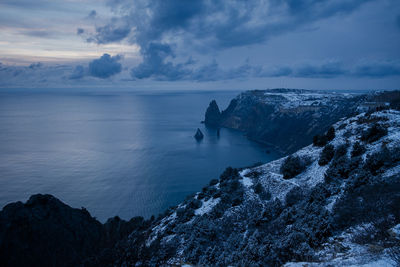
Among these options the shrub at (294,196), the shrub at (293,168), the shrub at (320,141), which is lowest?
the shrub at (294,196)

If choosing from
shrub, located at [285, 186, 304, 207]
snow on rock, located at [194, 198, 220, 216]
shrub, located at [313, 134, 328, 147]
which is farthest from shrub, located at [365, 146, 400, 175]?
snow on rock, located at [194, 198, 220, 216]

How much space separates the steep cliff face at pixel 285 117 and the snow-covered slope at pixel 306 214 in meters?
63.6

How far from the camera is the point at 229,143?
106 m

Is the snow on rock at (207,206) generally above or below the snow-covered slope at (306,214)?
below

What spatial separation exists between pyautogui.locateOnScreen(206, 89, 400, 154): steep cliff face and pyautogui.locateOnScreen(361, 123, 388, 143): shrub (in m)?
61.1

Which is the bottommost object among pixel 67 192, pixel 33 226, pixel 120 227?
pixel 67 192

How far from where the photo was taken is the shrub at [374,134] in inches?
846

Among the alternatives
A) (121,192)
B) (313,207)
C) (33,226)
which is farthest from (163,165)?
(313,207)

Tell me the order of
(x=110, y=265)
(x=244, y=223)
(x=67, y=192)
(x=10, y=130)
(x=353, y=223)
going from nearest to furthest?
(x=353, y=223) → (x=110, y=265) → (x=244, y=223) → (x=67, y=192) → (x=10, y=130)

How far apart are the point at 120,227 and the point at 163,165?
131 feet

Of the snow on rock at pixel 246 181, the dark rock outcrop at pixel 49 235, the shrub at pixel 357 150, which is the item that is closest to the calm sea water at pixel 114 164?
the dark rock outcrop at pixel 49 235

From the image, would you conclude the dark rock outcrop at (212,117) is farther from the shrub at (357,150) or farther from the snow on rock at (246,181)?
the shrub at (357,150)

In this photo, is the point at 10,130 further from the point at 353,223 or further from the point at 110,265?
the point at 353,223

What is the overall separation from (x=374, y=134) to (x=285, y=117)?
337ft
